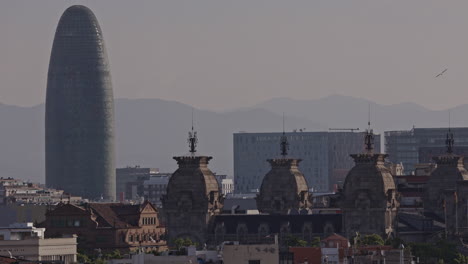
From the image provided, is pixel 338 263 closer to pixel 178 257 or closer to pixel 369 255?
pixel 369 255

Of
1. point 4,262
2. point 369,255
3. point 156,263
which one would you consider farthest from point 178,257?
point 369,255

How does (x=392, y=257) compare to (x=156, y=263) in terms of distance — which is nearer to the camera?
(x=156, y=263)

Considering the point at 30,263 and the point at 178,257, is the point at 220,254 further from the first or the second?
the point at 30,263

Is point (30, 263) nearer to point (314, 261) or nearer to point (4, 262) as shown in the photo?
point (4, 262)

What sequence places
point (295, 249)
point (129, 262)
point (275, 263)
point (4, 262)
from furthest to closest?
1. point (295, 249)
2. point (129, 262)
3. point (275, 263)
4. point (4, 262)

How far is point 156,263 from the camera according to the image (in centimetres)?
15225

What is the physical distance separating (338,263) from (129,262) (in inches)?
977

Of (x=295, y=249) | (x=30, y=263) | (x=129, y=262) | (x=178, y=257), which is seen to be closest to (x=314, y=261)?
(x=295, y=249)

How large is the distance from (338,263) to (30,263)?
169 ft

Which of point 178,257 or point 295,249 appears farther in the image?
point 295,249

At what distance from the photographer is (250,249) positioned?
153125 mm

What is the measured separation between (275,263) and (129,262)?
2314 centimetres

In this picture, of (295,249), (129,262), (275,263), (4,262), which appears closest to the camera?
(4,262)

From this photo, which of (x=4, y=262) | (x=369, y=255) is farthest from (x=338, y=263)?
(x=4, y=262)
